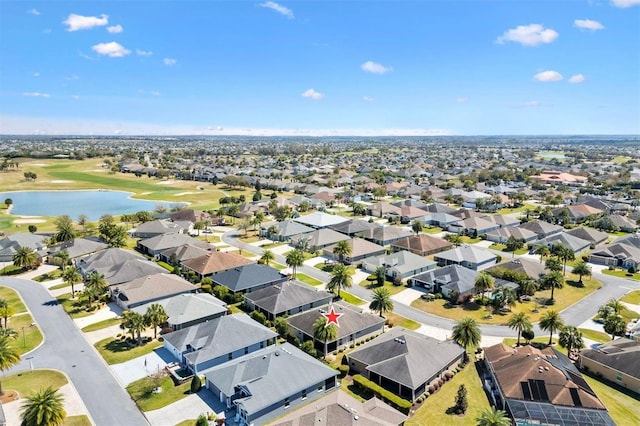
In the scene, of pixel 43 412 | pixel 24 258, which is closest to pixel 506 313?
pixel 43 412

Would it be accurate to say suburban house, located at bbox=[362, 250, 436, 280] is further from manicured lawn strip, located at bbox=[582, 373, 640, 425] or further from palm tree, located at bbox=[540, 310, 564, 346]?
manicured lawn strip, located at bbox=[582, 373, 640, 425]

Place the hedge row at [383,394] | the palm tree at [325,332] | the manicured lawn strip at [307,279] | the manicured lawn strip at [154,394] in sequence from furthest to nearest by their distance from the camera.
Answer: the manicured lawn strip at [307,279] < the palm tree at [325,332] < the manicured lawn strip at [154,394] < the hedge row at [383,394]

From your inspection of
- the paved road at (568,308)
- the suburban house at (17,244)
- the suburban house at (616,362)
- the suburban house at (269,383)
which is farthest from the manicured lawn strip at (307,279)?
the suburban house at (17,244)

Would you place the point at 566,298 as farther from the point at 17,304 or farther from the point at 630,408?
the point at 17,304

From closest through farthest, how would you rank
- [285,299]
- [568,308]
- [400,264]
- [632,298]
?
[285,299] < [568,308] < [632,298] < [400,264]

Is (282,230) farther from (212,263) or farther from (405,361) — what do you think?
(405,361)

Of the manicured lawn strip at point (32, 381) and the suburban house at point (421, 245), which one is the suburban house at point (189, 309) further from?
the suburban house at point (421, 245)
